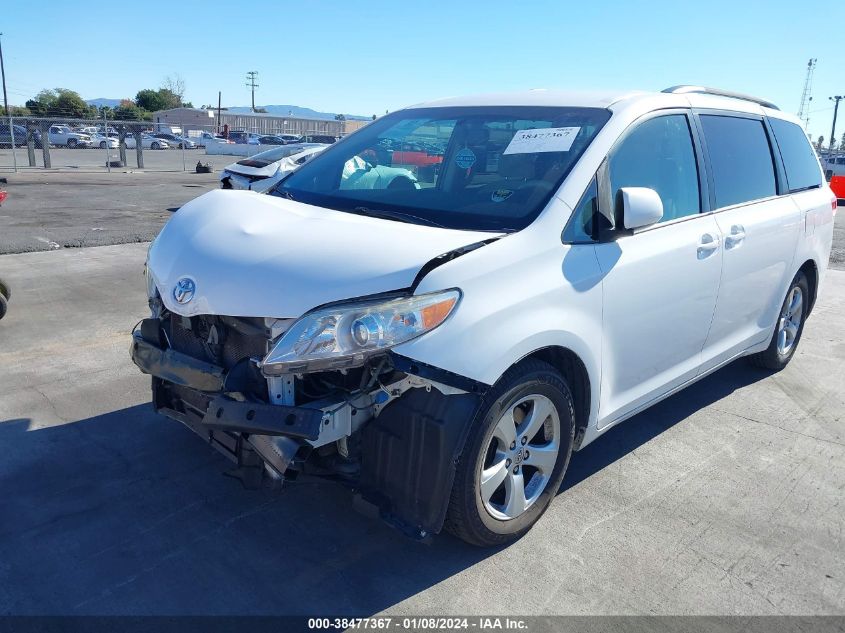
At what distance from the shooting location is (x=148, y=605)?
2.70 m

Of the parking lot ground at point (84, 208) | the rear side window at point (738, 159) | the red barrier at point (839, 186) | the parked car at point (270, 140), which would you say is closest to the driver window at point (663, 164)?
the rear side window at point (738, 159)

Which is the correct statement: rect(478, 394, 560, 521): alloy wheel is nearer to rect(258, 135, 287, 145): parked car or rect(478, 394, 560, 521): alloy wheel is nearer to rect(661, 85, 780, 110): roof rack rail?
rect(661, 85, 780, 110): roof rack rail

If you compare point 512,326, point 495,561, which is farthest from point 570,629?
point 512,326

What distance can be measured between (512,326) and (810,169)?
3942mm

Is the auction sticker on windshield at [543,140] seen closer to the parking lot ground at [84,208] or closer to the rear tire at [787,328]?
the rear tire at [787,328]

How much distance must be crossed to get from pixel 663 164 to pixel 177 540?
3.04m

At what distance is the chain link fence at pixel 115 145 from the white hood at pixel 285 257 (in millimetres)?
23006

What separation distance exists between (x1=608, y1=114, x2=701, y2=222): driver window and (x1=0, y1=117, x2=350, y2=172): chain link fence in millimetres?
23649

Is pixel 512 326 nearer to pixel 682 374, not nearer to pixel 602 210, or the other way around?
pixel 602 210

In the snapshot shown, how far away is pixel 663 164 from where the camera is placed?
3.81m

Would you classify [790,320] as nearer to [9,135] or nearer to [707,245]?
[707,245]

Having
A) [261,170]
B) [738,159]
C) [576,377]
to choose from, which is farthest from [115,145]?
[576,377]

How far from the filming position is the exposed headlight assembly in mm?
2598

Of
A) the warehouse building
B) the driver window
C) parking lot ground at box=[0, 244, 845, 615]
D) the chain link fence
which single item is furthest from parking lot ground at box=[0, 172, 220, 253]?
the warehouse building
